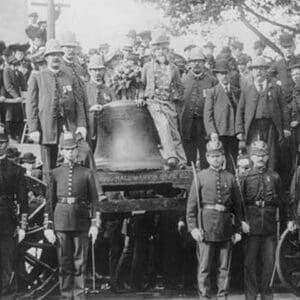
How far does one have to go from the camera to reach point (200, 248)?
10.1 metres

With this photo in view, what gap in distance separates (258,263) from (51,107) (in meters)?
3.41

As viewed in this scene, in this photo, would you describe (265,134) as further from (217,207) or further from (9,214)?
(9,214)

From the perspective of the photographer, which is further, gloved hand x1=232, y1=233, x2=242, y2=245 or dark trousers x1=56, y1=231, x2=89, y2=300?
gloved hand x1=232, y1=233, x2=242, y2=245

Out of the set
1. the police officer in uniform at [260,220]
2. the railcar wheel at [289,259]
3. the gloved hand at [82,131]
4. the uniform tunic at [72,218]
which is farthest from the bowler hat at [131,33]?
the uniform tunic at [72,218]

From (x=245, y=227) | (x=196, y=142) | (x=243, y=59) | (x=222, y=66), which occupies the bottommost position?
(x=245, y=227)

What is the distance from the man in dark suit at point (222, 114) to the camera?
40.0 feet

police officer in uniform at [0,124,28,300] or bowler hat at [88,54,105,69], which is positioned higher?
bowler hat at [88,54,105,69]

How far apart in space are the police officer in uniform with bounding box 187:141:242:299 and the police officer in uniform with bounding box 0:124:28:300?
205 cm

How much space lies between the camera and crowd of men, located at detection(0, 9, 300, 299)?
393 inches

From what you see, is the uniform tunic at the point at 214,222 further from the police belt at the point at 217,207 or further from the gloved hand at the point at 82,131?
the gloved hand at the point at 82,131

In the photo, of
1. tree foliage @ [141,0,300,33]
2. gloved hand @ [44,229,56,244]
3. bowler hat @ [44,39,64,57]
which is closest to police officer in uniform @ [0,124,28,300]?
gloved hand @ [44,229,56,244]

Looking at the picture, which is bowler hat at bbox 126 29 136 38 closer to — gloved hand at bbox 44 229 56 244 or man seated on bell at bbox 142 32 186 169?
man seated on bell at bbox 142 32 186 169

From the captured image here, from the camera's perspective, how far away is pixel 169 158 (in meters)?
11.0

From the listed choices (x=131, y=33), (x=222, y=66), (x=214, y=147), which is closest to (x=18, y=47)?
(x=131, y=33)
